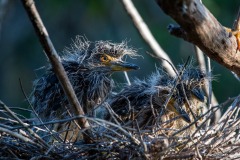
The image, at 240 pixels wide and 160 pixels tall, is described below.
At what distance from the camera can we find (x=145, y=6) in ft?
33.5

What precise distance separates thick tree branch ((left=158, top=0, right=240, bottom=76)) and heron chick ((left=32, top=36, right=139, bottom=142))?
0.99 meters

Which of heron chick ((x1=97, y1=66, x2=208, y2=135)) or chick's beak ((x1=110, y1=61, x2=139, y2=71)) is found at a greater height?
chick's beak ((x1=110, y1=61, x2=139, y2=71))

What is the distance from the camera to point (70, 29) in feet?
33.1

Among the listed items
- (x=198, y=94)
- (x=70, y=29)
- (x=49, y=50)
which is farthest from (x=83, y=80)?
(x=70, y=29)

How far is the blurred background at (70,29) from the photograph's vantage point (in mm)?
9500

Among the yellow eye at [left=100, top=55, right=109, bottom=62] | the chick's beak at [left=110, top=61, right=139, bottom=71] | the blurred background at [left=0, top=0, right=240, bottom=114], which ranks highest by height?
the yellow eye at [left=100, top=55, right=109, bottom=62]

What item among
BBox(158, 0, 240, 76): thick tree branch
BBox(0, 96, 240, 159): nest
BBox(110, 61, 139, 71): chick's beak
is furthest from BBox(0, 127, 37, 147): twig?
BBox(110, 61, 139, 71): chick's beak

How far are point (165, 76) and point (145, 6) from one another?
5.97 meters

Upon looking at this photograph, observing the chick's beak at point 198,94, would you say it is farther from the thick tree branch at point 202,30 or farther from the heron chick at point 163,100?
the thick tree branch at point 202,30

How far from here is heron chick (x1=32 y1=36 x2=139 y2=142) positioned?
4168 mm

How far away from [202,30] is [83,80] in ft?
4.51

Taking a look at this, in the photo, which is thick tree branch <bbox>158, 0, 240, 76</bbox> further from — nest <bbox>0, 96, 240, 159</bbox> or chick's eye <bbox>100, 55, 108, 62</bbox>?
chick's eye <bbox>100, 55, 108, 62</bbox>

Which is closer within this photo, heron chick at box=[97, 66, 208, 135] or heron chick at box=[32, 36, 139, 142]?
heron chick at box=[97, 66, 208, 135]

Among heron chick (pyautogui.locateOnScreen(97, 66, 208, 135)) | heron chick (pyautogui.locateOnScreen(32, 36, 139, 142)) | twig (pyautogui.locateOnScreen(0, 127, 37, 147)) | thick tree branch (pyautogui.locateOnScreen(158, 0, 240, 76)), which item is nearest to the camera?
thick tree branch (pyautogui.locateOnScreen(158, 0, 240, 76))
